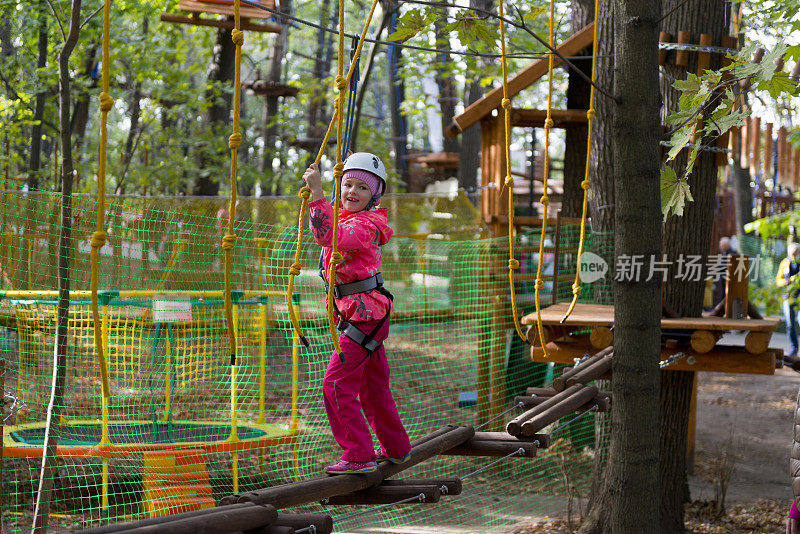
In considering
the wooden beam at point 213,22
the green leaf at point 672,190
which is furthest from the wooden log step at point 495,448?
the wooden beam at point 213,22

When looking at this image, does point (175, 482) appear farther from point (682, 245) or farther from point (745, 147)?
point (745, 147)

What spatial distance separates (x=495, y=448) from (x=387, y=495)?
0.71 metres

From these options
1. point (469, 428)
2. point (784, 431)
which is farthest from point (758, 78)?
point (784, 431)

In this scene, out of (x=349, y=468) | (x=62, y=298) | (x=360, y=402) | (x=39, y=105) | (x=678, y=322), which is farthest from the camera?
(x=39, y=105)

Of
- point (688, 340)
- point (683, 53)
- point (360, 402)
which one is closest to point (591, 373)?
point (688, 340)

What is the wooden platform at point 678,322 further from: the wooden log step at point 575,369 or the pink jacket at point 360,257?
the pink jacket at point 360,257

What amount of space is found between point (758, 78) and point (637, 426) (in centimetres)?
147

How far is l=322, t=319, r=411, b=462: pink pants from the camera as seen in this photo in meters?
3.05

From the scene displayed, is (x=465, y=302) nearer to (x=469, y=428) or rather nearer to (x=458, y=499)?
(x=458, y=499)

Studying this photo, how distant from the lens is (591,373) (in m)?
4.45

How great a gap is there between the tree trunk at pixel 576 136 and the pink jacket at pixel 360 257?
5.45m

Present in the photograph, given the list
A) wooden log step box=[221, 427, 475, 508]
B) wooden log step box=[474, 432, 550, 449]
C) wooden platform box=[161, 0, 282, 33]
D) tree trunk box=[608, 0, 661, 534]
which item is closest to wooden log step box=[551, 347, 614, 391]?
wooden log step box=[474, 432, 550, 449]

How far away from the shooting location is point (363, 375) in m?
3.28

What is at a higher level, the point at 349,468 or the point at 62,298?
the point at 62,298
